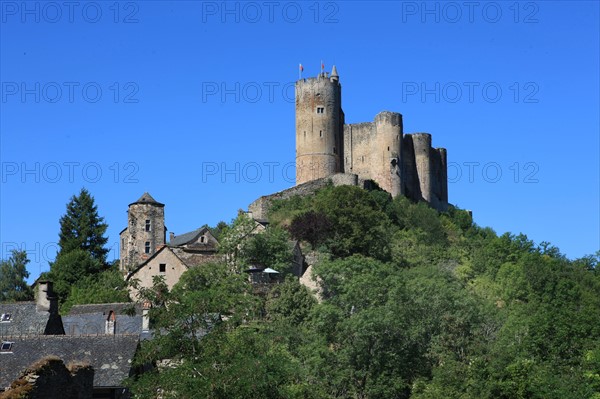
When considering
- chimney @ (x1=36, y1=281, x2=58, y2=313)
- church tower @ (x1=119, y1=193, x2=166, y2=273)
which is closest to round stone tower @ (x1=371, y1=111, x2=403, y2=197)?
church tower @ (x1=119, y1=193, x2=166, y2=273)

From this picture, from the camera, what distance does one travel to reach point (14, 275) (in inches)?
3083

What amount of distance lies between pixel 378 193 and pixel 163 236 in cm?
1665

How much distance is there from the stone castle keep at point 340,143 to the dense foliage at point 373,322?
10047 millimetres

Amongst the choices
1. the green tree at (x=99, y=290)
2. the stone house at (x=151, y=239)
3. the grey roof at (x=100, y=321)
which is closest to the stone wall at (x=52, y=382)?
the grey roof at (x=100, y=321)

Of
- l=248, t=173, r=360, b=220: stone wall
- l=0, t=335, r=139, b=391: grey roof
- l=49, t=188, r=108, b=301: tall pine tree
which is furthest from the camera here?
l=248, t=173, r=360, b=220: stone wall

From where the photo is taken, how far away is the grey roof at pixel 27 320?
45406mm

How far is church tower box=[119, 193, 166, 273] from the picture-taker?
76.2 metres

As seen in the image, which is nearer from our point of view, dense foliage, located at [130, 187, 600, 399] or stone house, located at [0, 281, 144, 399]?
Answer: dense foliage, located at [130, 187, 600, 399]

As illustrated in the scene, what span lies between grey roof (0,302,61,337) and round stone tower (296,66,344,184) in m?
42.7

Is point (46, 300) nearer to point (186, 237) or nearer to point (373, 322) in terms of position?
point (373, 322)

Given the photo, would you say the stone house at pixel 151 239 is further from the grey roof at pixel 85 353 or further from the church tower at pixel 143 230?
the grey roof at pixel 85 353

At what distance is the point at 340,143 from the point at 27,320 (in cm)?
4782

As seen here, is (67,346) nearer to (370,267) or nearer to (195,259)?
(370,267)

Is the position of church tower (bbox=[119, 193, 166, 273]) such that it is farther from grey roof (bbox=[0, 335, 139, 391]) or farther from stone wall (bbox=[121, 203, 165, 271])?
grey roof (bbox=[0, 335, 139, 391])
